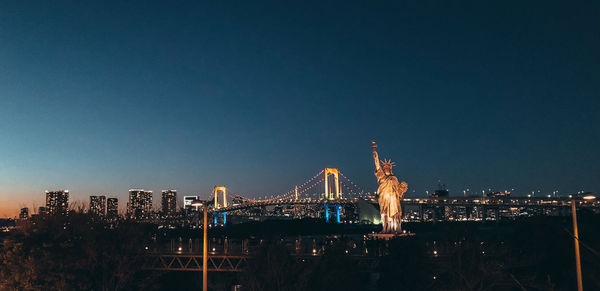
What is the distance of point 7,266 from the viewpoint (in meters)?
33.7

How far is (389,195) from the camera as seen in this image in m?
58.0

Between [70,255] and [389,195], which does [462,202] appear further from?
[70,255]

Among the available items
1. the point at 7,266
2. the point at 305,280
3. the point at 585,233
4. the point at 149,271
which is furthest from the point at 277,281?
the point at 585,233

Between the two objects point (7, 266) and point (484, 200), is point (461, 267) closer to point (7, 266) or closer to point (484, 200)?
point (7, 266)

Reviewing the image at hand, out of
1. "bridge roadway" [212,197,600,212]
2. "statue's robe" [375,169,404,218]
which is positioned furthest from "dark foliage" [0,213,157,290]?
"bridge roadway" [212,197,600,212]

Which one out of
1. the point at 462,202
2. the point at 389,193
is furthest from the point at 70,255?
the point at 462,202

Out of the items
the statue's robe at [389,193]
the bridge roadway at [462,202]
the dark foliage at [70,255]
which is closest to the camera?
the dark foliage at [70,255]

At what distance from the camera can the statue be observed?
5778cm

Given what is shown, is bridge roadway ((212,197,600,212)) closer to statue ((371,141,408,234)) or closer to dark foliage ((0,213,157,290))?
statue ((371,141,408,234))

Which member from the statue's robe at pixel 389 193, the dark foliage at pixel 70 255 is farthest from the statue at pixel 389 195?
the dark foliage at pixel 70 255

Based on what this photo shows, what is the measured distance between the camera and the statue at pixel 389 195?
57.8 metres

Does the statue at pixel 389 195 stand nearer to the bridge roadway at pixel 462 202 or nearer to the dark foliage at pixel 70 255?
the dark foliage at pixel 70 255

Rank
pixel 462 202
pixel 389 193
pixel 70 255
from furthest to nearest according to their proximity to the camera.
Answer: pixel 462 202 < pixel 389 193 < pixel 70 255

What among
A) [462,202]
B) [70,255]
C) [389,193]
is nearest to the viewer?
[70,255]
